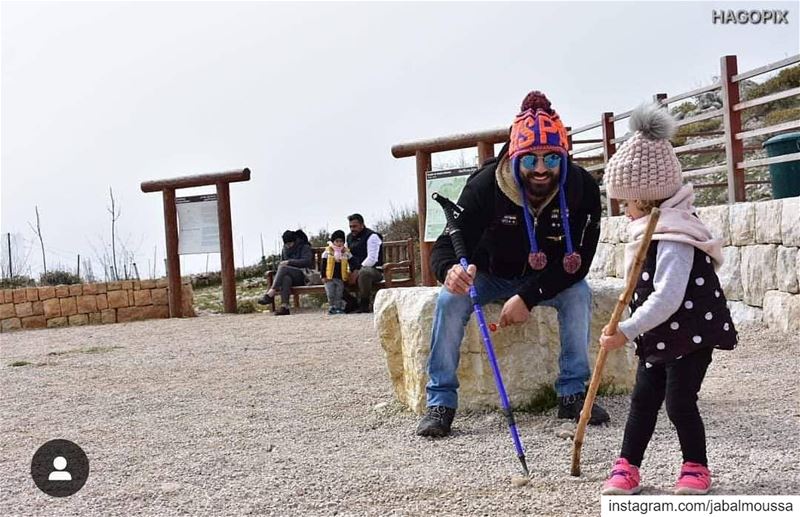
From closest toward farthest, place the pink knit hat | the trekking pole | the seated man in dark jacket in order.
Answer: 1. the pink knit hat
2. the trekking pole
3. the seated man in dark jacket

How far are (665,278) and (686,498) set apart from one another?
66 cm

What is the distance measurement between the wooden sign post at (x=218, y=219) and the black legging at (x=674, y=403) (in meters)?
9.33

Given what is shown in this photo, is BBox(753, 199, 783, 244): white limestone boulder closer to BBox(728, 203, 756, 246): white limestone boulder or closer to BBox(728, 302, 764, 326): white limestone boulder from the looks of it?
BBox(728, 203, 756, 246): white limestone boulder

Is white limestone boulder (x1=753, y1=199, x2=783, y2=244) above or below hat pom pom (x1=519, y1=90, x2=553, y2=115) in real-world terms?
below

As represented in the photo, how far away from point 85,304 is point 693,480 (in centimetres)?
1048

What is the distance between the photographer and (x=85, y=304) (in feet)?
39.6

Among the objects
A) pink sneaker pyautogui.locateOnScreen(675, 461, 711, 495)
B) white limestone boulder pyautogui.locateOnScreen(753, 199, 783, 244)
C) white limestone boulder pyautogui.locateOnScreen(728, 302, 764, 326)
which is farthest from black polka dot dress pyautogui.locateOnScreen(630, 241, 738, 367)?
white limestone boulder pyautogui.locateOnScreen(728, 302, 764, 326)

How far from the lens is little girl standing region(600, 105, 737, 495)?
276 cm

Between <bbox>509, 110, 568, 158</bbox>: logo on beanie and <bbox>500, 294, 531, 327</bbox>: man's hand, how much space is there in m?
0.62

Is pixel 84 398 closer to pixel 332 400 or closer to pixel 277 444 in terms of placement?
pixel 332 400

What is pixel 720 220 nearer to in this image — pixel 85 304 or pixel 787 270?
pixel 787 270

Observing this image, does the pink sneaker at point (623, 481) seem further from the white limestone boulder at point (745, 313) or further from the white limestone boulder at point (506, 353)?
the white limestone boulder at point (745, 313)

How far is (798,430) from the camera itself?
3756mm

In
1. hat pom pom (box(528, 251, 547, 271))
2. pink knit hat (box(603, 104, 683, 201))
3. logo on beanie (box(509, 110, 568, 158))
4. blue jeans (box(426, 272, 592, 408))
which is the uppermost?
logo on beanie (box(509, 110, 568, 158))
